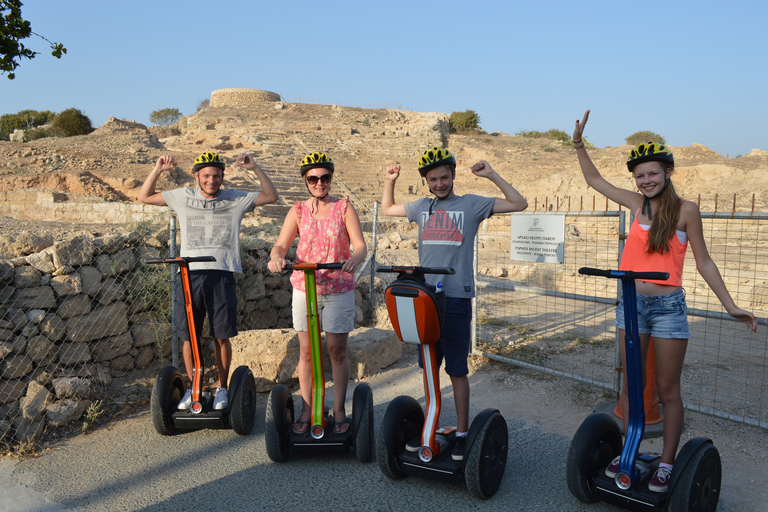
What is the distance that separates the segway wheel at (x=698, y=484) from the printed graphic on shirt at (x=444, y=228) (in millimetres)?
1711

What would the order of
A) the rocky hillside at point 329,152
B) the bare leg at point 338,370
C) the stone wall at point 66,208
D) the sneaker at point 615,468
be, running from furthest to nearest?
the rocky hillside at point 329,152 → the stone wall at point 66,208 → the bare leg at point 338,370 → the sneaker at point 615,468

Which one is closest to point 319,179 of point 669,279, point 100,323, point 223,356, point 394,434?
point 223,356

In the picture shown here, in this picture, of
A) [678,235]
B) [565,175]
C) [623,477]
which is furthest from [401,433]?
[565,175]

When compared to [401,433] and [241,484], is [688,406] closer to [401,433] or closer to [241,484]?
[401,433]

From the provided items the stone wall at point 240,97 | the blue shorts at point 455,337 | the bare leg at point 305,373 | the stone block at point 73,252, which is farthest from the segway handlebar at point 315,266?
the stone wall at point 240,97

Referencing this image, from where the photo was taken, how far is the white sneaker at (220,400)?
4.05 meters

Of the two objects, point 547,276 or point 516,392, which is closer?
point 516,392

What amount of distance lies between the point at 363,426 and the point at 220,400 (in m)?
1.24

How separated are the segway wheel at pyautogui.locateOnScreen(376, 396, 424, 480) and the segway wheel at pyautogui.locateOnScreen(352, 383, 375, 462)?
0.30 metres

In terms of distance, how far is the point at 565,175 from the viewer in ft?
93.2

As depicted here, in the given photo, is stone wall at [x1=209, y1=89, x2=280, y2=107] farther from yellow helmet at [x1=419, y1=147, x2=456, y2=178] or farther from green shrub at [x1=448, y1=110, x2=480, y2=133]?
yellow helmet at [x1=419, y1=147, x2=456, y2=178]

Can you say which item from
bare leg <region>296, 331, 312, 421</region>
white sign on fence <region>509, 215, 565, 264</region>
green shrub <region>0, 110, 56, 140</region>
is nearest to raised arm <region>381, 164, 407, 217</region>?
bare leg <region>296, 331, 312, 421</region>

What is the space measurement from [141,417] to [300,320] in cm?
204

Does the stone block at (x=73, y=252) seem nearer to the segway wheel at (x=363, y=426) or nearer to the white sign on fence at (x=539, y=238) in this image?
the segway wheel at (x=363, y=426)
